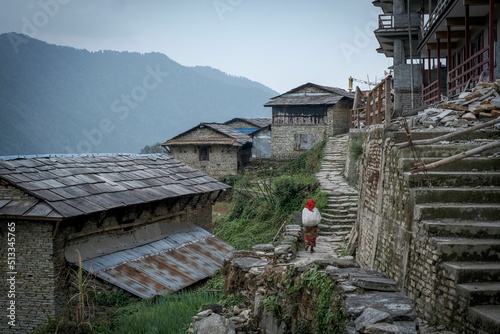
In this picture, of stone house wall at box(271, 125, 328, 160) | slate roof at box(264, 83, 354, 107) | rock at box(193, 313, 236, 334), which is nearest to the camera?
rock at box(193, 313, 236, 334)

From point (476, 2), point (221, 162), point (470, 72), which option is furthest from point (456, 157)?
point (221, 162)

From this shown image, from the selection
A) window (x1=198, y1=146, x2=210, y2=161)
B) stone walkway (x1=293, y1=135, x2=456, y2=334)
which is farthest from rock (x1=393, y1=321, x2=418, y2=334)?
window (x1=198, y1=146, x2=210, y2=161)

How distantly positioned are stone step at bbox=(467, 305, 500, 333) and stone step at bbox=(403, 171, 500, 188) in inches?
97.5

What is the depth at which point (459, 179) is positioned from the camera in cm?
769

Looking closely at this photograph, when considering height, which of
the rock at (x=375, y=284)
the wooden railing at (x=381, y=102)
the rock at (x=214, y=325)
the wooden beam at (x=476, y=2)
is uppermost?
the wooden beam at (x=476, y=2)

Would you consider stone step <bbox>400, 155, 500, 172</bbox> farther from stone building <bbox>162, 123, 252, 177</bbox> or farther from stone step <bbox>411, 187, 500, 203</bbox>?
stone building <bbox>162, 123, 252, 177</bbox>

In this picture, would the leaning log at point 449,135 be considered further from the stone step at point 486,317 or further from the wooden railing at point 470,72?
the wooden railing at point 470,72

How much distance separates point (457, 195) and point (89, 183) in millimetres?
10682

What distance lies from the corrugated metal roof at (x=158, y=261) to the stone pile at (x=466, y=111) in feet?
24.6

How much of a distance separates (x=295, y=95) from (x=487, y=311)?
121 ft

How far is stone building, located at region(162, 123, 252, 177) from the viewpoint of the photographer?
38.5m

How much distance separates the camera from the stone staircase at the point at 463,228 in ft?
18.6

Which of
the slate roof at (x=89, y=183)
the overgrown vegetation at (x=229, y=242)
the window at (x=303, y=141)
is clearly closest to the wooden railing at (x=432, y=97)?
the overgrown vegetation at (x=229, y=242)

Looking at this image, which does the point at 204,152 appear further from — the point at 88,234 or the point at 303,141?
the point at 88,234
